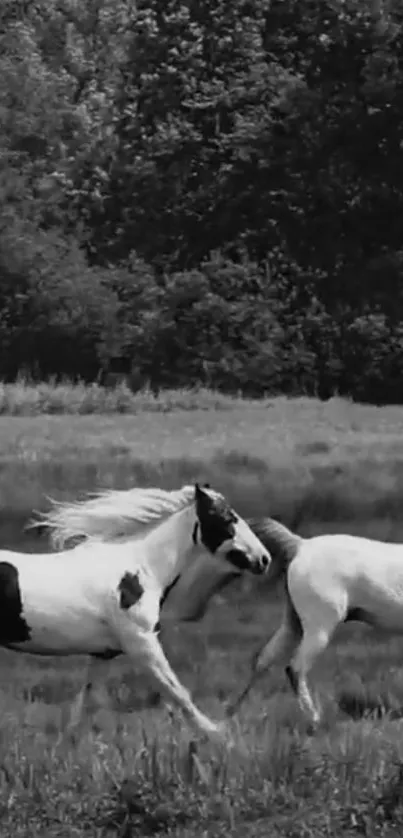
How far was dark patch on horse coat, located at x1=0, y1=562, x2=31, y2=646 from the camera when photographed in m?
10.4

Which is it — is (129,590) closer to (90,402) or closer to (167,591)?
(167,591)

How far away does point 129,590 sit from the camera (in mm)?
10367

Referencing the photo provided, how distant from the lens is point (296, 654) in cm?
1048

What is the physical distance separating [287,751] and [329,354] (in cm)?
2259

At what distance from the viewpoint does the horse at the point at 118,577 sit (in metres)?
10.3

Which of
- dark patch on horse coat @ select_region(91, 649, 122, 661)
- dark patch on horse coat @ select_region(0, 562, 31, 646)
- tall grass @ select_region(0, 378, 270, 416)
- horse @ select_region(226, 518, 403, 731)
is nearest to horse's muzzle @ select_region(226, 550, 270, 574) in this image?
horse @ select_region(226, 518, 403, 731)

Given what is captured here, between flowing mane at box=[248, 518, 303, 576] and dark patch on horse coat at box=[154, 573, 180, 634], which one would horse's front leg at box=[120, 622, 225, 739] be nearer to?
dark patch on horse coat at box=[154, 573, 180, 634]

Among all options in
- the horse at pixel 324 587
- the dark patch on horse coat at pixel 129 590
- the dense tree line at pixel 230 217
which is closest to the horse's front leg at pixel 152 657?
the dark patch on horse coat at pixel 129 590

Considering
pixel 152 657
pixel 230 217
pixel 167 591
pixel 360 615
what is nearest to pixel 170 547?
pixel 167 591

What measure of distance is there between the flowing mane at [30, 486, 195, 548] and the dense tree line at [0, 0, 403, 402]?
67.4ft

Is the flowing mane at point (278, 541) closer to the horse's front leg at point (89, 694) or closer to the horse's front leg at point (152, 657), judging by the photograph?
the horse's front leg at point (152, 657)

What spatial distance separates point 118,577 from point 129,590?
0.09m

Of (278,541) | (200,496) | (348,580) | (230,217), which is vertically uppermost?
(230,217)

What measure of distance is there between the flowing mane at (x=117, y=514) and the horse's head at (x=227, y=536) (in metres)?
0.20
